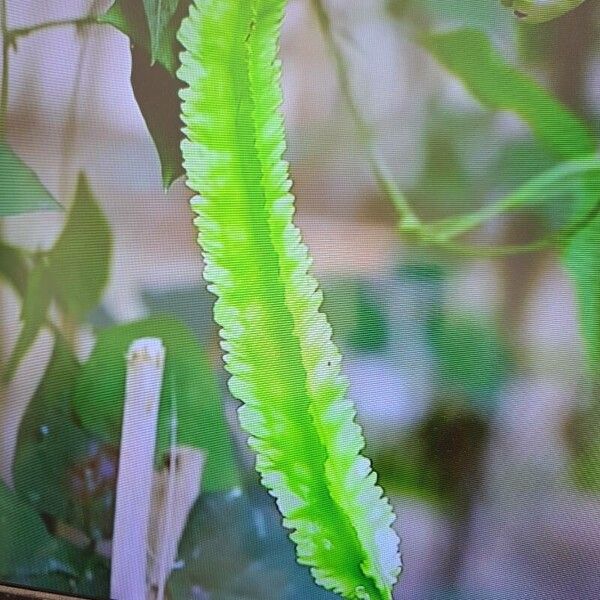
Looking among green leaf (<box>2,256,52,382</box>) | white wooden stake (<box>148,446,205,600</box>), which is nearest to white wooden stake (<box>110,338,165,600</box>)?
white wooden stake (<box>148,446,205,600</box>)

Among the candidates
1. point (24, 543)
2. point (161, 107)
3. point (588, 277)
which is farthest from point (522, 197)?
point (24, 543)

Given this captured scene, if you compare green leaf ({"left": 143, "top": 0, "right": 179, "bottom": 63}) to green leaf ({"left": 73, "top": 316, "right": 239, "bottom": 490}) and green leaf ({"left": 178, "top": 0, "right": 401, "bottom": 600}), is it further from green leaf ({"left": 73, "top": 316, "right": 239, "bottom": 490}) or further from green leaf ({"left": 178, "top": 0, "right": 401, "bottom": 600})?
green leaf ({"left": 73, "top": 316, "right": 239, "bottom": 490})

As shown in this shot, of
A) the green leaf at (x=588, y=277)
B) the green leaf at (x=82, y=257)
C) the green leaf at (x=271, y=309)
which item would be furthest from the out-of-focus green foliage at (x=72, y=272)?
the green leaf at (x=588, y=277)

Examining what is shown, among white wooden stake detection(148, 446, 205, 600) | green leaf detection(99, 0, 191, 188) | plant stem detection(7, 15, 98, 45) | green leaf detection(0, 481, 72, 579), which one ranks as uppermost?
plant stem detection(7, 15, 98, 45)

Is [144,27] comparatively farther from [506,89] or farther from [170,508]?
[170,508]

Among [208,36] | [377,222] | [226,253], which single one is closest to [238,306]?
[226,253]

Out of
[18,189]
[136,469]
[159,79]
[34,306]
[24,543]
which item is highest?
[159,79]

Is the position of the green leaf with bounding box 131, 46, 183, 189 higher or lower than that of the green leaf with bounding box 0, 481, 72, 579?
higher

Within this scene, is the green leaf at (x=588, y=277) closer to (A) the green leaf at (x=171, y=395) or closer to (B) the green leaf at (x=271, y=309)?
(B) the green leaf at (x=271, y=309)
